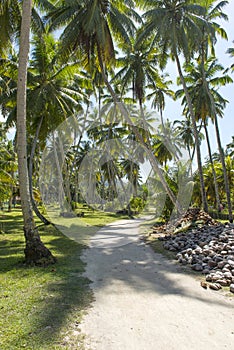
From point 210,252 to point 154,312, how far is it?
3769 millimetres

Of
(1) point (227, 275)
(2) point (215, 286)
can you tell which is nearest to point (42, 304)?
(2) point (215, 286)

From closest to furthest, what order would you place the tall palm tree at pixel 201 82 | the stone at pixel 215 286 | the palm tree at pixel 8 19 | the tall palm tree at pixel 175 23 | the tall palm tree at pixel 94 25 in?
the stone at pixel 215 286
the palm tree at pixel 8 19
the tall palm tree at pixel 94 25
the tall palm tree at pixel 175 23
the tall palm tree at pixel 201 82

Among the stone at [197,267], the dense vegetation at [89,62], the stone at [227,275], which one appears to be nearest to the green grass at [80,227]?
the dense vegetation at [89,62]

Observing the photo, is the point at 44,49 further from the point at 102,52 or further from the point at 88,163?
the point at 88,163

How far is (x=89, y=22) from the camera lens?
39.7 feet

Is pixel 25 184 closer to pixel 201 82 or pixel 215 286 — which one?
pixel 215 286

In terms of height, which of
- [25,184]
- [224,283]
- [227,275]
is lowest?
[224,283]

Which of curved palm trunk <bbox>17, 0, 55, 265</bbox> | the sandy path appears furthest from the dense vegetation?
the sandy path

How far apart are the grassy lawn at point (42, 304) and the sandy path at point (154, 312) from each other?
0.26m

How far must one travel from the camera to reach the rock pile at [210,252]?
610cm

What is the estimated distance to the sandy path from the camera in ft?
11.8

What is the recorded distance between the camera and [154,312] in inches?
178

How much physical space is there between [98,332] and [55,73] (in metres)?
14.9

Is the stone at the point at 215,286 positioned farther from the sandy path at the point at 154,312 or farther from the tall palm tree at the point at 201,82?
the tall palm tree at the point at 201,82
